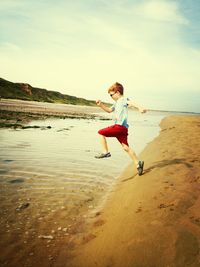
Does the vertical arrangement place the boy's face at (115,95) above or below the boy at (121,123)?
above

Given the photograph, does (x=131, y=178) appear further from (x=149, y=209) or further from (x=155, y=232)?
(x=155, y=232)

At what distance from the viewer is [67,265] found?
303 cm

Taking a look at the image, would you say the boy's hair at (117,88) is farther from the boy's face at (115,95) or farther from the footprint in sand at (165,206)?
the footprint in sand at (165,206)

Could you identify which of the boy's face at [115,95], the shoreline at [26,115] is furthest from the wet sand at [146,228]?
the shoreline at [26,115]

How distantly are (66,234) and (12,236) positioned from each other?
70 cm

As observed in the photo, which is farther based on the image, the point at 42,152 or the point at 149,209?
the point at 42,152

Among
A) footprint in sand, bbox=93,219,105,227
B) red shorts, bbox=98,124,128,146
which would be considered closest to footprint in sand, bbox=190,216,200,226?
footprint in sand, bbox=93,219,105,227

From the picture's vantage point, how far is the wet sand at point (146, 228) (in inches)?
118

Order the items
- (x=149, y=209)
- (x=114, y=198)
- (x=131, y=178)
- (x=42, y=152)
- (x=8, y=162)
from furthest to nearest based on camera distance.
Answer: (x=42, y=152)
(x=8, y=162)
(x=131, y=178)
(x=114, y=198)
(x=149, y=209)

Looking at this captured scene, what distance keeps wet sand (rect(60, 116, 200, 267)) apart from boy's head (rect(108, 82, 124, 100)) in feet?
6.78

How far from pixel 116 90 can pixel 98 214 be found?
3165mm

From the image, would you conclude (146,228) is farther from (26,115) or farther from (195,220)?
(26,115)

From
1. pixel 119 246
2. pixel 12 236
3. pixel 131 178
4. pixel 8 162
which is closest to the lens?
pixel 119 246

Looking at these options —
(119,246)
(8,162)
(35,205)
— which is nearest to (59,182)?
(35,205)
